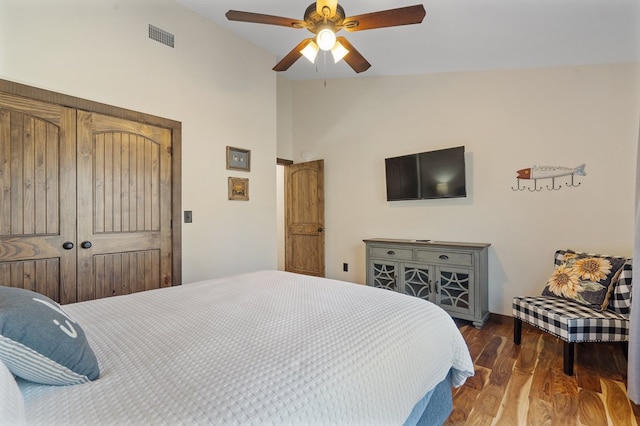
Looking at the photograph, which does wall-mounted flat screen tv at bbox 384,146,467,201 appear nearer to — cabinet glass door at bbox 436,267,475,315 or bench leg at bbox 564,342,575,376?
cabinet glass door at bbox 436,267,475,315

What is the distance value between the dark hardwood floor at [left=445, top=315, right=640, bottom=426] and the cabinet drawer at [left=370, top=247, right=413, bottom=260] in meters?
1.07

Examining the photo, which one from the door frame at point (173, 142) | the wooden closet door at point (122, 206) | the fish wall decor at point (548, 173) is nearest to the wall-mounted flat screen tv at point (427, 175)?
the fish wall decor at point (548, 173)

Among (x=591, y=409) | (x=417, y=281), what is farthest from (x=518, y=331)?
(x=417, y=281)

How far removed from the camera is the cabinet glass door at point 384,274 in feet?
11.7

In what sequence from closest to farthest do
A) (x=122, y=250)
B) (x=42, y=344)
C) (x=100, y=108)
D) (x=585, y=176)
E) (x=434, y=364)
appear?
(x=42, y=344) → (x=434, y=364) → (x=100, y=108) → (x=122, y=250) → (x=585, y=176)

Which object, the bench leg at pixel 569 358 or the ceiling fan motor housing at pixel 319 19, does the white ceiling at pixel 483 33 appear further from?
the bench leg at pixel 569 358

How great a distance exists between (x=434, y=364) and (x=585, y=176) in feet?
8.70

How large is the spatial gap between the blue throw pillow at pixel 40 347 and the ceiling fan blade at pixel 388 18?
2.13 m

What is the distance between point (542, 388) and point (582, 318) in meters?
0.58

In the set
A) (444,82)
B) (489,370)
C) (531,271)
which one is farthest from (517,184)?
(489,370)

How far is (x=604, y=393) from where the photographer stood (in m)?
1.90

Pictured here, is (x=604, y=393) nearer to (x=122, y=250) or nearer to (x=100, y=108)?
(x=122, y=250)

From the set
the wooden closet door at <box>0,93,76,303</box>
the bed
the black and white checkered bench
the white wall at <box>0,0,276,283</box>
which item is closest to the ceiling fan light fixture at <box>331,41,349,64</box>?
the white wall at <box>0,0,276,283</box>

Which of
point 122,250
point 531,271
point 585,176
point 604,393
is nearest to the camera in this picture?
point 604,393
